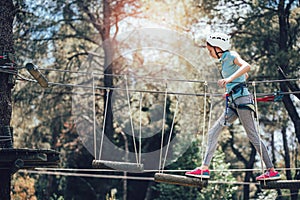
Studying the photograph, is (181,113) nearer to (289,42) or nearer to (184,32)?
(184,32)

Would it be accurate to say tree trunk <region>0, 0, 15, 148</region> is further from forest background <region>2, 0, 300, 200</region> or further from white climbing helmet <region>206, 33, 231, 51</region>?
forest background <region>2, 0, 300, 200</region>

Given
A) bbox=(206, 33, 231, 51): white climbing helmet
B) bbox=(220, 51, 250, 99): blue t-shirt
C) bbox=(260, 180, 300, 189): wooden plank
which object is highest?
bbox=(206, 33, 231, 51): white climbing helmet

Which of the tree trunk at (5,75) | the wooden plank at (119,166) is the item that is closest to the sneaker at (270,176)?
the wooden plank at (119,166)

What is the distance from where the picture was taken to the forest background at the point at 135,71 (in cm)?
1133

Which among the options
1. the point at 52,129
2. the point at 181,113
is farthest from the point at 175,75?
the point at 52,129

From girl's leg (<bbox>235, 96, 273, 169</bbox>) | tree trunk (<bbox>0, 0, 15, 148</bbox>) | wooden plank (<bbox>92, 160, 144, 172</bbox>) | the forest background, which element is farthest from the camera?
the forest background

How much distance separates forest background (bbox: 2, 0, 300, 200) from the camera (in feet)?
37.2

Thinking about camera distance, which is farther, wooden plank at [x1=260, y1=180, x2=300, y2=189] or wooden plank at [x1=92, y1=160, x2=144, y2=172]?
wooden plank at [x1=92, y1=160, x2=144, y2=172]

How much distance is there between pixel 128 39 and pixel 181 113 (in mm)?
2722

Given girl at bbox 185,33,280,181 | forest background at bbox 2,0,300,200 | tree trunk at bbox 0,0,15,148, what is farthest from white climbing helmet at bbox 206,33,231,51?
forest background at bbox 2,0,300,200

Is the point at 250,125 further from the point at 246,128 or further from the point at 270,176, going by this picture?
the point at 270,176

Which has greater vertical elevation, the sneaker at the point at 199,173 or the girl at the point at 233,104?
the girl at the point at 233,104

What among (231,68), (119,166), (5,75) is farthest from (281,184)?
(5,75)

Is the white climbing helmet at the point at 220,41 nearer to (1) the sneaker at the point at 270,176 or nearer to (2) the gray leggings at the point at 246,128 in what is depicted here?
(2) the gray leggings at the point at 246,128
